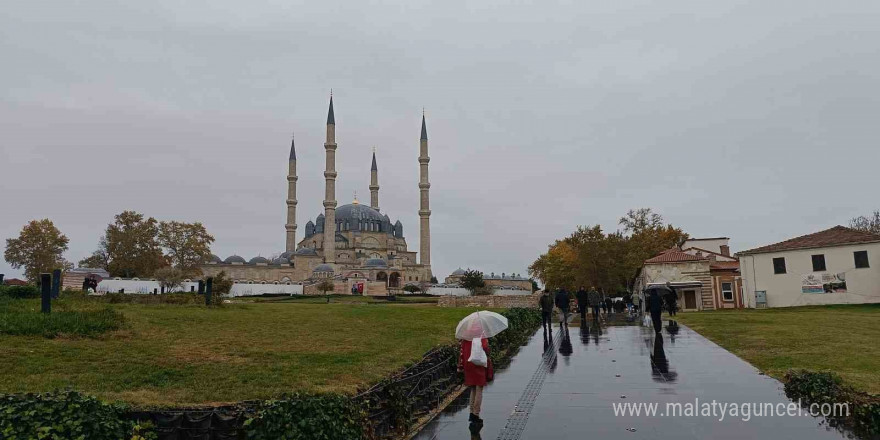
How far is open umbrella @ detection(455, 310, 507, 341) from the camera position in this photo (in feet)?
25.3

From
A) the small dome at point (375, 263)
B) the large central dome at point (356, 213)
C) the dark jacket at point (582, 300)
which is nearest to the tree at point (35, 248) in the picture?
the small dome at point (375, 263)

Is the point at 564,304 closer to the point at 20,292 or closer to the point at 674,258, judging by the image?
the point at 20,292

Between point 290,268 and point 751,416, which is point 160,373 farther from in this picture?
point 290,268

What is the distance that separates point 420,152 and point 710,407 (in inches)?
2889

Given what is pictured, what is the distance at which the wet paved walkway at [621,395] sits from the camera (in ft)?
21.9

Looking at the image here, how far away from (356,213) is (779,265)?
214 feet

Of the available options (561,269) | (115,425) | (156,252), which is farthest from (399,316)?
(156,252)

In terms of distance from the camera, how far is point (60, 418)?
5613 millimetres

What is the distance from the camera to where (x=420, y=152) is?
263 ft

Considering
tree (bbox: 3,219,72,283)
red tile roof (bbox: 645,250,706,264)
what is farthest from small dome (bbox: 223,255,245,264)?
red tile roof (bbox: 645,250,706,264)

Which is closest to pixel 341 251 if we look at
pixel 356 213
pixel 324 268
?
pixel 356 213

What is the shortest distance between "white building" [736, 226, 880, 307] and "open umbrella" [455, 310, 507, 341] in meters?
27.9

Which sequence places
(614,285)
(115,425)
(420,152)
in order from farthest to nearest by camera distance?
(420,152) < (614,285) < (115,425)

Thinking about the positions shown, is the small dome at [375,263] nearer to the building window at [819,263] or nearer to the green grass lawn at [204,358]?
the building window at [819,263]
